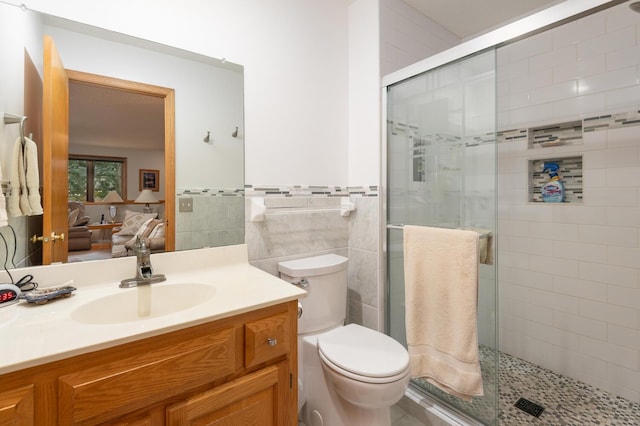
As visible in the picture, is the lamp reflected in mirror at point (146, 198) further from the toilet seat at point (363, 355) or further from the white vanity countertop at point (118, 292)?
the toilet seat at point (363, 355)

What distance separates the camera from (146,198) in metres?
1.41

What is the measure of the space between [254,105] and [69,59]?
773mm

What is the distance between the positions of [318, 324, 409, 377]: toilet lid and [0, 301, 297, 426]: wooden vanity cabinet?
0.27 metres

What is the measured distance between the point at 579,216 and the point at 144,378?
2.36m

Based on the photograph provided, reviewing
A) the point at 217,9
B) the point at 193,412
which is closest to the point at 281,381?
the point at 193,412

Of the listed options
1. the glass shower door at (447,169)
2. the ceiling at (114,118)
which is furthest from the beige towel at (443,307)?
the ceiling at (114,118)

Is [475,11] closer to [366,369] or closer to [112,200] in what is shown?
[366,369]

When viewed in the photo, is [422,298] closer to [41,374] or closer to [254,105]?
[254,105]

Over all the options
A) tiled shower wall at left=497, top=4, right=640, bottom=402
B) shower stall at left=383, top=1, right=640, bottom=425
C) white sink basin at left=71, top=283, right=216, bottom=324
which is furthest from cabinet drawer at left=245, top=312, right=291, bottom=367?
tiled shower wall at left=497, top=4, right=640, bottom=402

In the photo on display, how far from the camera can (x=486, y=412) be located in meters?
1.51

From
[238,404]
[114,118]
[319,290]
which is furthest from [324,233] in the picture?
[114,118]

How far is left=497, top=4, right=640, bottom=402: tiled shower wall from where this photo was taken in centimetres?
175

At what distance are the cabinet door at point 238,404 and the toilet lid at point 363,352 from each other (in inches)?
12.6

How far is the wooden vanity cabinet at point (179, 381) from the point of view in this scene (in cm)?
73
